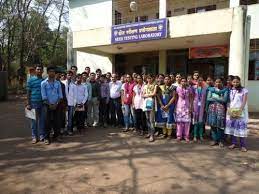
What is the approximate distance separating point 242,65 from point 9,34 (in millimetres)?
23140

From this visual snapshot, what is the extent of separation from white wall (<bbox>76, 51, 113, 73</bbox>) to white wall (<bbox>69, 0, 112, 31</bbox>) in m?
1.71

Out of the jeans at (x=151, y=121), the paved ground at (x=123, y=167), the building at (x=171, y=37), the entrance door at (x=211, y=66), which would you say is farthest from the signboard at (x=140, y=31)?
the paved ground at (x=123, y=167)

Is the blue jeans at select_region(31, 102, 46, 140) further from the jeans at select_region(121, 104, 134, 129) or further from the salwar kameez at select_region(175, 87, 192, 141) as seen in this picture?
the salwar kameez at select_region(175, 87, 192, 141)

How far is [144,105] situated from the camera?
7977 millimetres

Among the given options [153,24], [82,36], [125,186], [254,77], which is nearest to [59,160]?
[125,186]

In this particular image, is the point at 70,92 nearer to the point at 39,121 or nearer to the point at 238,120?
the point at 39,121

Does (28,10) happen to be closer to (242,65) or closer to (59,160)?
(242,65)

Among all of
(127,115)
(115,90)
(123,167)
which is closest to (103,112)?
(115,90)

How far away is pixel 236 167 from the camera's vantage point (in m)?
5.65

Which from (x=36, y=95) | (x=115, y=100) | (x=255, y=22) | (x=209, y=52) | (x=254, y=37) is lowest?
(x=115, y=100)

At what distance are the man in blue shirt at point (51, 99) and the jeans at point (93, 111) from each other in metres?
1.82

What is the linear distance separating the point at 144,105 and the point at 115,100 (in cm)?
164

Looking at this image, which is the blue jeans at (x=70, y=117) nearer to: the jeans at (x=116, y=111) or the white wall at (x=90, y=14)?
the jeans at (x=116, y=111)

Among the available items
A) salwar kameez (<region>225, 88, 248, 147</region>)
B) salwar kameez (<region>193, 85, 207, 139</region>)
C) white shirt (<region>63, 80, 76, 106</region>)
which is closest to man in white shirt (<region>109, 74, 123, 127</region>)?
white shirt (<region>63, 80, 76, 106</region>)
